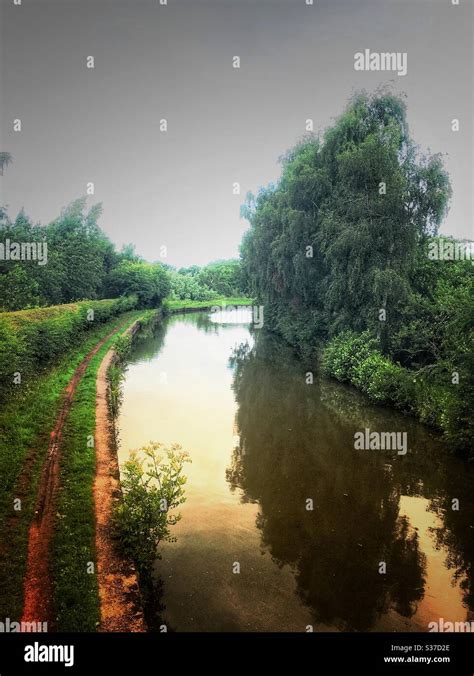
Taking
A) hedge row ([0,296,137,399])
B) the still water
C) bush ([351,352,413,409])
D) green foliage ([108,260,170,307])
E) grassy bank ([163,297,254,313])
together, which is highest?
green foliage ([108,260,170,307])

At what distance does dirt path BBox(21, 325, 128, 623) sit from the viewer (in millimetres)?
4782

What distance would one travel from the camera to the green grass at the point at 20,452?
514 centimetres

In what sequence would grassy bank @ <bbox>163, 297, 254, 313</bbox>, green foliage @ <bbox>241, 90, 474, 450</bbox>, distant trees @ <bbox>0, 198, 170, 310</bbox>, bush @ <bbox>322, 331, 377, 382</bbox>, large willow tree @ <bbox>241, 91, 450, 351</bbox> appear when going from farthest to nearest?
grassy bank @ <bbox>163, 297, 254, 313</bbox>
distant trees @ <bbox>0, 198, 170, 310</bbox>
large willow tree @ <bbox>241, 91, 450, 351</bbox>
bush @ <bbox>322, 331, 377, 382</bbox>
green foliage @ <bbox>241, 90, 474, 450</bbox>

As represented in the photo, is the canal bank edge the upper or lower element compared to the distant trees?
lower

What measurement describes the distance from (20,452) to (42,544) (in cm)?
333

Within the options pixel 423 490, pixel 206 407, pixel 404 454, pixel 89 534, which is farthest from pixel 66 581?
pixel 206 407

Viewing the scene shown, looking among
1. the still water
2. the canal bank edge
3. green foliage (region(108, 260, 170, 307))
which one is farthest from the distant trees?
the canal bank edge

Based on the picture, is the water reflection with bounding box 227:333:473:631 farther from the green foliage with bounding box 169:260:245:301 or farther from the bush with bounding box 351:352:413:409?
the green foliage with bounding box 169:260:245:301

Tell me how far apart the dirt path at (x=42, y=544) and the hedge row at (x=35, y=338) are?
9.45 feet

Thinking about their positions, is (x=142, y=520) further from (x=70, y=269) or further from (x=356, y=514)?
(x=70, y=269)

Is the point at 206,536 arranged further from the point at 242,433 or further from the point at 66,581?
the point at 242,433

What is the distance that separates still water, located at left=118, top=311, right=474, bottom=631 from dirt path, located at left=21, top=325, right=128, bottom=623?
5.23 ft

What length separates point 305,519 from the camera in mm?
7902

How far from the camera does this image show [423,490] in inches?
363
